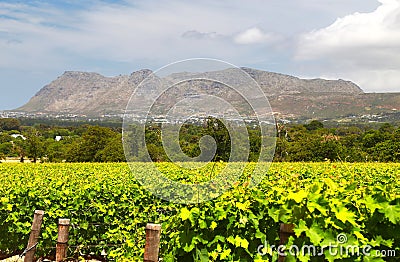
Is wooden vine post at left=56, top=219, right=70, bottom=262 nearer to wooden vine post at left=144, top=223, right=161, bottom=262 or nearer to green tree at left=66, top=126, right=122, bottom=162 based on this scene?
wooden vine post at left=144, top=223, right=161, bottom=262

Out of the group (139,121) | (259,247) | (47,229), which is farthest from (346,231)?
(47,229)

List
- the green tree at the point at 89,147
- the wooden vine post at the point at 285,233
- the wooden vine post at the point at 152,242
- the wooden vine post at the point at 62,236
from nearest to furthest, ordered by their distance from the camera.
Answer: the wooden vine post at the point at 285,233 < the wooden vine post at the point at 152,242 < the wooden vine post at the point at 62,236 < the green tree at the point at 89,147

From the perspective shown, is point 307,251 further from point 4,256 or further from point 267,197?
point 4,256

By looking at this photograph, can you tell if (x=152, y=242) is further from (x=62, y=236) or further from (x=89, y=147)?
(x=89, y=147)

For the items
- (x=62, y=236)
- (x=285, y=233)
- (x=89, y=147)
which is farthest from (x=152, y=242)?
(x=89, y=147)

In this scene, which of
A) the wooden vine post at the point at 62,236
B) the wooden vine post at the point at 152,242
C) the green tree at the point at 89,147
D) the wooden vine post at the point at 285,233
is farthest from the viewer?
the green tree at the point at 89,147

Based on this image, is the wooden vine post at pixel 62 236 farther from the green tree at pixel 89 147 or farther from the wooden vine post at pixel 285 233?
the green tree at pixel 89 147

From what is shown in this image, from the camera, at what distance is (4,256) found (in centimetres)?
957

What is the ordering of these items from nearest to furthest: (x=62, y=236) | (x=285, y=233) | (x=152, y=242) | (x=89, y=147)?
(x=285, y=233) → (x=152, y=242) → (x=62, y=236) → (x=89, y=147)

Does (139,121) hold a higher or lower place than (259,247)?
higher

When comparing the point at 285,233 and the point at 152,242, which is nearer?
the point at 285,233

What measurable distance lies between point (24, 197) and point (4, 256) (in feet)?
4.68

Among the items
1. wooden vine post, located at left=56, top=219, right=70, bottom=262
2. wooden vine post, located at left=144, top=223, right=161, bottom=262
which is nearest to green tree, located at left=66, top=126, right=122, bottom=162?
wooden vine post, located at left=56, top=219, right=70, bottom=262

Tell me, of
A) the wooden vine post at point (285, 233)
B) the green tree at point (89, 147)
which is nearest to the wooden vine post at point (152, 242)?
the wooden vine post at point (285, 233)
